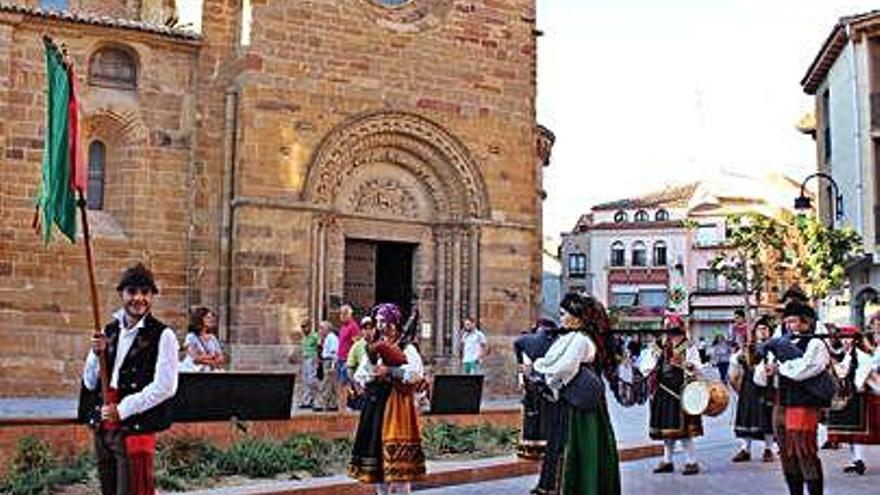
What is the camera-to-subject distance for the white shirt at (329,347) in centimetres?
1845

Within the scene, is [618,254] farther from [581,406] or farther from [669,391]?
[581,406]

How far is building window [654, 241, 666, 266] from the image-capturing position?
7062 cm

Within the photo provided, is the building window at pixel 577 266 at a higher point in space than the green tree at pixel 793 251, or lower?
higher

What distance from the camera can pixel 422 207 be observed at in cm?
A: 2234

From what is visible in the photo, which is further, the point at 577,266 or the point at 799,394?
the point at 577,266

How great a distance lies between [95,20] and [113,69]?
0.97 m

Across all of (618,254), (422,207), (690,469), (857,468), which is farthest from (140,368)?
(618,254)

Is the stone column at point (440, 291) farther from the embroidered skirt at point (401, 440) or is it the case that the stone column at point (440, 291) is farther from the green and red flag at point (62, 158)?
the green and red flag at point (62, 158)

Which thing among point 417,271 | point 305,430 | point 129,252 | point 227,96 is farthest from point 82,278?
point 305,430

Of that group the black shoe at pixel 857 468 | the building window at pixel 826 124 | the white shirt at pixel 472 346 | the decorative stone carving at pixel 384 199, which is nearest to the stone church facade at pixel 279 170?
the decorative stone carving at pixel 384 199

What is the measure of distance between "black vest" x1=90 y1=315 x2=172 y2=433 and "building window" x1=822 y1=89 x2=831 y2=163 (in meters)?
34.4

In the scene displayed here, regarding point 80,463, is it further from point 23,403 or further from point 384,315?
point 23,403

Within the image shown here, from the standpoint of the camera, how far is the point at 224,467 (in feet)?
36.5

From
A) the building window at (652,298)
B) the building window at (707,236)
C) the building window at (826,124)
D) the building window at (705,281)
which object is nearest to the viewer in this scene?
the building window at (826,124)
